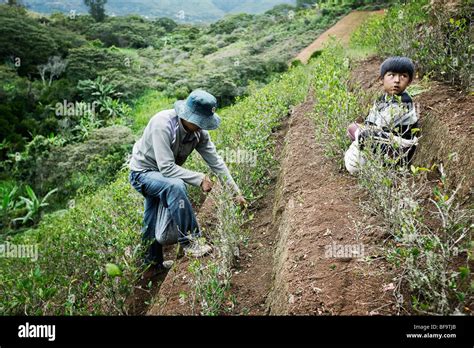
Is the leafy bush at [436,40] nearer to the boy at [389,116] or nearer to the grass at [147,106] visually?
the boy at [389,116]

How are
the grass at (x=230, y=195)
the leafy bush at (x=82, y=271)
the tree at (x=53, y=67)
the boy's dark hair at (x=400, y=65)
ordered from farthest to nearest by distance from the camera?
the tree at (x=53, y=67) → the boy's dark hair at (x=400, y=65) → the leafy bush at (x=82, y=271) → the grass at (x=230, y=195)

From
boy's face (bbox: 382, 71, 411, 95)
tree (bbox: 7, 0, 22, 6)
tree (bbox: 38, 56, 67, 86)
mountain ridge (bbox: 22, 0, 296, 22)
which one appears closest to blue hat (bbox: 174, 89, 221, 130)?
boy's face (bbox: 382, 71, 411, 95)

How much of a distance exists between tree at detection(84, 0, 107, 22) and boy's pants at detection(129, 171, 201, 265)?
3531cm

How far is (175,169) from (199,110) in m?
0.58

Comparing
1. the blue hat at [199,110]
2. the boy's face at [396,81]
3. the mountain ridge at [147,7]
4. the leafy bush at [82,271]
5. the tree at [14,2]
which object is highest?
the mountain ridge at [147,7]

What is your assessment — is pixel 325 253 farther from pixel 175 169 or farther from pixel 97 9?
pixel 97 9

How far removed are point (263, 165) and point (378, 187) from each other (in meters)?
2.56

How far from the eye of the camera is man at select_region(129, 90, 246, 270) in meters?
3.39

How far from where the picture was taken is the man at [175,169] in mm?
3393

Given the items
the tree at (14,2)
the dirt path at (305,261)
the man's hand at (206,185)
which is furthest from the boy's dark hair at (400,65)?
the tree at (14,2)

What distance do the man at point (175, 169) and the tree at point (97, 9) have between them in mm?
35285
